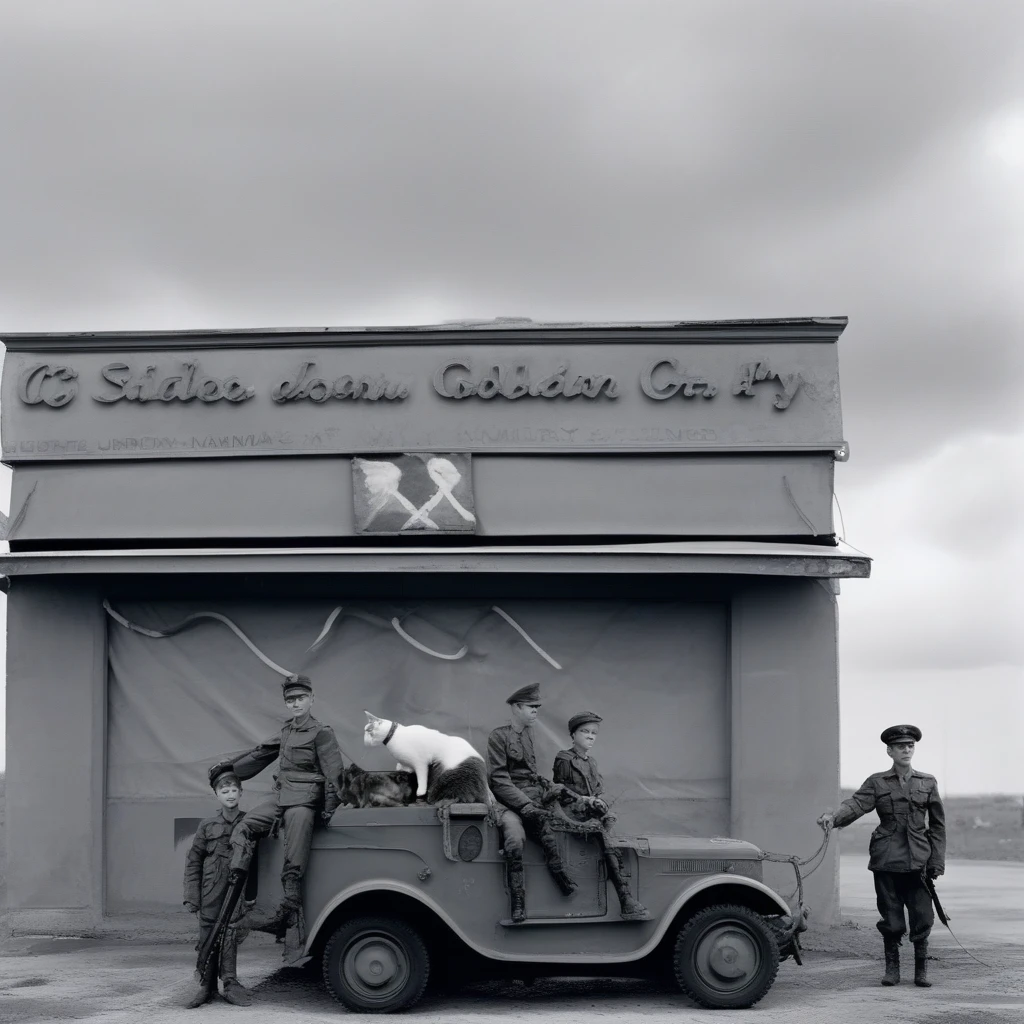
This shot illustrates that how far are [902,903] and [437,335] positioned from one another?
6524 millimetres

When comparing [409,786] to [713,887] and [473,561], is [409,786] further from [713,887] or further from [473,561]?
[473,561]

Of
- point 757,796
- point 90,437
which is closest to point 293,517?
point 90,437

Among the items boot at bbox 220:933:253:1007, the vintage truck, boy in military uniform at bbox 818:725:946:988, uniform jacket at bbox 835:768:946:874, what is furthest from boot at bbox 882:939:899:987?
boot at bbox 220:933:253:1007

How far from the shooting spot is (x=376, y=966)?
338 inches

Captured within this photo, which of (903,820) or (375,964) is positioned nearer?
(375,964)

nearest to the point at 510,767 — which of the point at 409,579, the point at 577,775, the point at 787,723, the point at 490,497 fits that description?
the point at 577,775

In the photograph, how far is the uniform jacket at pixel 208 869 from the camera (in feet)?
29.6

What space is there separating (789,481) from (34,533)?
712 cm

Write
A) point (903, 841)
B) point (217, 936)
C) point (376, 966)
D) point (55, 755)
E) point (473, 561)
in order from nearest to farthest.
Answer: point (376, 966), point (217, 936), point (903, 841), point (473, 561), point (55, 755)

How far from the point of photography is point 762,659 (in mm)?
12328

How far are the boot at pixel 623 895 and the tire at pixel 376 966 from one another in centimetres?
130

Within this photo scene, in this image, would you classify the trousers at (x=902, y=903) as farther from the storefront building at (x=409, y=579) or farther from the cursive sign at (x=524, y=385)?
the cursive sign at (x=524, y=385)

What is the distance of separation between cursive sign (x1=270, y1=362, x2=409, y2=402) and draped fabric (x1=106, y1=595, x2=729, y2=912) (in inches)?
77.3

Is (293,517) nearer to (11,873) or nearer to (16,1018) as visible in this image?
(11,873)
